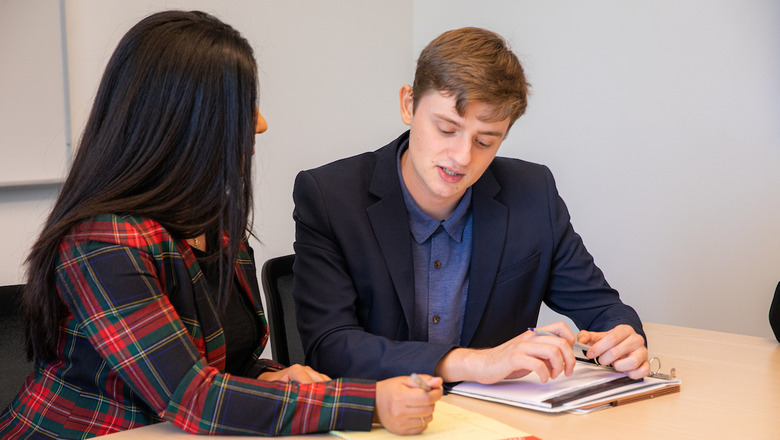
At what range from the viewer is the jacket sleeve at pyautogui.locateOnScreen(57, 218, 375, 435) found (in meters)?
1.14

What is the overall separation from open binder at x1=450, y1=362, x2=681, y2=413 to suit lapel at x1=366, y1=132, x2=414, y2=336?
0.31 metres

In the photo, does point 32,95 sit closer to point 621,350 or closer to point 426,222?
point 426,222

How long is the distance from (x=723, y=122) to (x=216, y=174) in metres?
2.12

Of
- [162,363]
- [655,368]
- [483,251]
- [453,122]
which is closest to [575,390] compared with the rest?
[655,368]

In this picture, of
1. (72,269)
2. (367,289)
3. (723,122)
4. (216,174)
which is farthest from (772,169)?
(72,269)

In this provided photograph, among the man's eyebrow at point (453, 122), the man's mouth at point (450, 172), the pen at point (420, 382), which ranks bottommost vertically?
the pen at point (420, 382)

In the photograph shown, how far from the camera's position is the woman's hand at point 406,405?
44.9 inches

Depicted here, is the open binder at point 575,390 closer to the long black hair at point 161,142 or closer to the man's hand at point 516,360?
the man's hand at point 516,360

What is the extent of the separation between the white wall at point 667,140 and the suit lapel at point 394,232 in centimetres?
156

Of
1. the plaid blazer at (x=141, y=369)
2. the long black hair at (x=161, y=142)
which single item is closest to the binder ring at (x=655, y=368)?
the plaid blazer at (x=141, y=369)

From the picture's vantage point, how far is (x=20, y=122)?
2.30 metres

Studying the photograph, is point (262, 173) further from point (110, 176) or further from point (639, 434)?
point (639, 434)

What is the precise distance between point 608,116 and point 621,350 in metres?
→ 1.80

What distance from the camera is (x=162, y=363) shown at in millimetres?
1142
